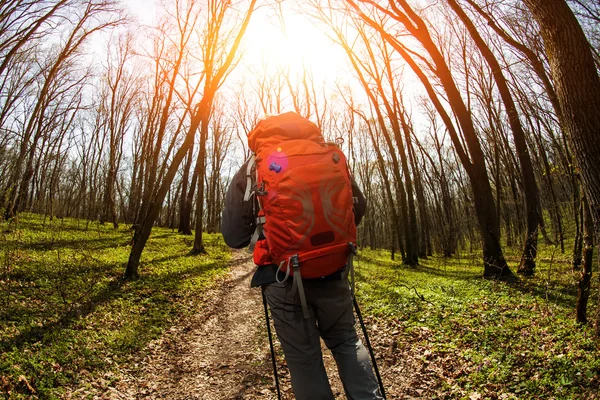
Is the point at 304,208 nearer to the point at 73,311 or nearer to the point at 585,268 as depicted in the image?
the point at 585,268

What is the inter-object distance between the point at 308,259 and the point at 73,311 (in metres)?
5.50

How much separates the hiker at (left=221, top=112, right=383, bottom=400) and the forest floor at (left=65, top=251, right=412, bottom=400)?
2.47m

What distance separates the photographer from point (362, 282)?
9711 millimetres

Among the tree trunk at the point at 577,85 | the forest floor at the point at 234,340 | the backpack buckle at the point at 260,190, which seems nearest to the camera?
the backpack buckle at the point at 260,190

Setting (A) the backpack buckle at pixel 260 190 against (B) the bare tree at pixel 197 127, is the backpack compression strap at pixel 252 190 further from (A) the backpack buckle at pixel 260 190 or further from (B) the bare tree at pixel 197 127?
(B) the bare tree at pixel 197 127

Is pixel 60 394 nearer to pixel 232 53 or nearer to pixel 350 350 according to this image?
pixel 350 350

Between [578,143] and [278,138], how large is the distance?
3.33 meters

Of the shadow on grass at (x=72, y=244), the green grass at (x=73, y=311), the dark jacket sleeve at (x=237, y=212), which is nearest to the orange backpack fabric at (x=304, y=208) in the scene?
the dark jacket sleeve at (x=237, y=212)

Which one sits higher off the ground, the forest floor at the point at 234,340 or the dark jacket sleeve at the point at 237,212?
the dark jacket sleeve at the point at 237,212

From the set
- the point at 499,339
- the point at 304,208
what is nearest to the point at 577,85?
the point at 499,339

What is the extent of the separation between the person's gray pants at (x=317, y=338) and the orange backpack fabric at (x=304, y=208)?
16 centimetres

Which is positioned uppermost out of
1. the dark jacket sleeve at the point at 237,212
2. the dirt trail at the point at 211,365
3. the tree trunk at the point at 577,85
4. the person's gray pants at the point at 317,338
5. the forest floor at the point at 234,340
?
the tree trunk at the point at 577,85

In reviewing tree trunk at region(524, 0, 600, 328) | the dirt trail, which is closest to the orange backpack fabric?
the dirt trail

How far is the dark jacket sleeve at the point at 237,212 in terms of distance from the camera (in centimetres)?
219
